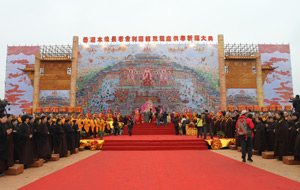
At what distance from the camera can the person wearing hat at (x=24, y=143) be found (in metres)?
5.39

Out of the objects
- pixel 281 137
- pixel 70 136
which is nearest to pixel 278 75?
pixel 281 137

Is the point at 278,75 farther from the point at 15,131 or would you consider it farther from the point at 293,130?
the point at 15,131

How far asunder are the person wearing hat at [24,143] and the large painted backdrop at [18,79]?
2012 cm

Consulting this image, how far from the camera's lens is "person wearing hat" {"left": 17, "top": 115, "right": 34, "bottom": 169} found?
539 cm

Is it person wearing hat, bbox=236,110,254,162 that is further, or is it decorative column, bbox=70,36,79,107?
decorative column, bbox=70,36,79,107

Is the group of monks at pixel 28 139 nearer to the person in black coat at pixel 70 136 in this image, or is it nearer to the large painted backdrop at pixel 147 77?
the person in black coat at pixel 70 136

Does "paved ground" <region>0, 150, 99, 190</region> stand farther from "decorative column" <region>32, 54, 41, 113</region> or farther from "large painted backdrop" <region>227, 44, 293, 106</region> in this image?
"large painted backdrop" <region>227, 44, 293, 106</region>

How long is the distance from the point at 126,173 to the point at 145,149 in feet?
14.7

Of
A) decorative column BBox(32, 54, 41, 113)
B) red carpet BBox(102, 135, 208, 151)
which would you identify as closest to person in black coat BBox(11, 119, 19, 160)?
red carpet BBox(102, 135, 208, 151)

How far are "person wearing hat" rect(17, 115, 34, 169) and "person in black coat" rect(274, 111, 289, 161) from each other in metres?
6.81

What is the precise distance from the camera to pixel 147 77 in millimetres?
22922

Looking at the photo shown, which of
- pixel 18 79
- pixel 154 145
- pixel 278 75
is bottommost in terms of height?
pixel 154 145

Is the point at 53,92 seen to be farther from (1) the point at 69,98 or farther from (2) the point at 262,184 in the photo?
(2) the point at 262,184

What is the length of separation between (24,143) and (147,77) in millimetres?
17927
